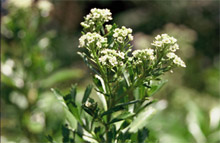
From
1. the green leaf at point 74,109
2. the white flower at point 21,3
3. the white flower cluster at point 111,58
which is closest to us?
the white flower cluster at point 111,58

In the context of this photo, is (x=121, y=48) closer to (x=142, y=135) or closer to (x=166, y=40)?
(x=166, y=40)

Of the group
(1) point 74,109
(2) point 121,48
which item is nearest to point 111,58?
(2) point 121,48

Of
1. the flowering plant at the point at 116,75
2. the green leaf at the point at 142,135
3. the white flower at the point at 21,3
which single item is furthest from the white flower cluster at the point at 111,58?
the white flower at the point at 21,3

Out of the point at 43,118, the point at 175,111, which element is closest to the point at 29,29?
the point at 43,118

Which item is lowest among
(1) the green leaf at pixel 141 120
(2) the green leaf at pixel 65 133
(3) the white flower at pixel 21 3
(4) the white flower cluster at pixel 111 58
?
(2) the green leaf at pixel 65 133

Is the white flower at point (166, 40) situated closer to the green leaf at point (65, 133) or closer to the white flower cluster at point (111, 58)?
the white flower cluster at point (111, 58)

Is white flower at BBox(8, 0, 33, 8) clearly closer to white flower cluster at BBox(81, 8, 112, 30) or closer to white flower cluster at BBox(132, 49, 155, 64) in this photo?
white flower cluster at BBox(81, 8, 112, 30)

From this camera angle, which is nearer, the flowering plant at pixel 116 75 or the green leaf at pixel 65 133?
the flowering plant at pixel 116 75

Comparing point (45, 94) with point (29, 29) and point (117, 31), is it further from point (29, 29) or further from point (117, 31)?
point (117, 31)
